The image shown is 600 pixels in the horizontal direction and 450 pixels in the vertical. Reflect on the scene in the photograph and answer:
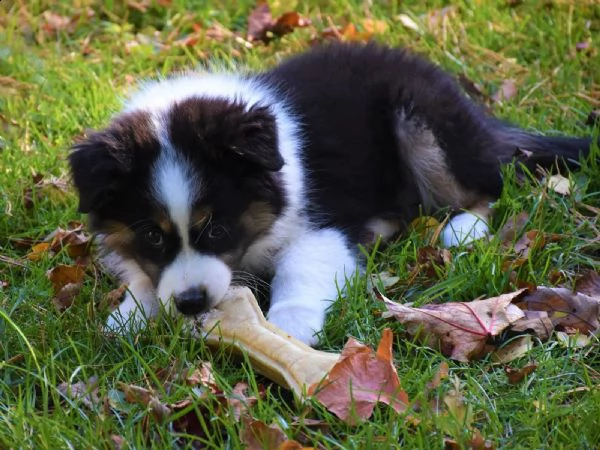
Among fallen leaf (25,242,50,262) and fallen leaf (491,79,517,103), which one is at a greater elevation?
→ fallen leaf (25,242,50,262)

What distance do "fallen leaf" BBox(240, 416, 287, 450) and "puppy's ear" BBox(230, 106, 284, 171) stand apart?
3.75 feet

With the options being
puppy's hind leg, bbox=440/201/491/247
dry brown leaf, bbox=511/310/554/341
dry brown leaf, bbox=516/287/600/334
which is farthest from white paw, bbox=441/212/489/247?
dry brown leaf, bbox=511/310/554/341

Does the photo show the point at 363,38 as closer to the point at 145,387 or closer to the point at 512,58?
the point at 512,58

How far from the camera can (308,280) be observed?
3.58 meters

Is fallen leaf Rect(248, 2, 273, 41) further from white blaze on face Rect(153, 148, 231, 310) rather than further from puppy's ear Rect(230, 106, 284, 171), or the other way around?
white blaze on face Rect(153, 148, 231, 310)

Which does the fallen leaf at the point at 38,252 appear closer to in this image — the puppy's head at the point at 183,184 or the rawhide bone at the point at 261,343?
the puppy's head at the point at 183,184

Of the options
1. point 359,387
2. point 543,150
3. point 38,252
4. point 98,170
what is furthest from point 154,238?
point 543,150

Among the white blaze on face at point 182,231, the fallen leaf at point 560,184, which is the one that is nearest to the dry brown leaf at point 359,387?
the white blaze on face at point 182,231

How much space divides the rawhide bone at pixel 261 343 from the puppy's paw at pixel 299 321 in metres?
0.13

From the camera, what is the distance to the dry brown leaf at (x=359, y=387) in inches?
102

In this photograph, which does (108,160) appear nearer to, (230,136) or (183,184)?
(183,184)

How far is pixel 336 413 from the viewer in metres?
2.57

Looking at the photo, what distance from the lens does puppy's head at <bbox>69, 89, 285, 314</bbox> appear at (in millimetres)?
3311

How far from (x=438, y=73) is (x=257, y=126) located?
4.84 feet
